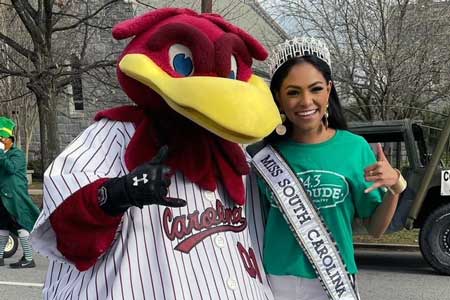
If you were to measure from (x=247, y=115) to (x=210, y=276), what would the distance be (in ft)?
1.70

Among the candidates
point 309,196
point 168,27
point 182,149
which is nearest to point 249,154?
Result: point 309,196

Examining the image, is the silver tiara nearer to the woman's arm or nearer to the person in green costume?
the woman's arm

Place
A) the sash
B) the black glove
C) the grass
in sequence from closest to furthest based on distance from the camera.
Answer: the black glove < the sash < the grass

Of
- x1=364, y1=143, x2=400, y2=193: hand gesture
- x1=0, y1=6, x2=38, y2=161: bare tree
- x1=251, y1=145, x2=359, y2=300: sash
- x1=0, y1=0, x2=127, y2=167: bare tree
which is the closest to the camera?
x1=364, y1=143, x2=400, y2=193: hand gesture

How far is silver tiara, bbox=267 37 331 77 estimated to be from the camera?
220 cm

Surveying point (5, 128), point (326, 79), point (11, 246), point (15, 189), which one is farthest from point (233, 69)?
point (11, 246)

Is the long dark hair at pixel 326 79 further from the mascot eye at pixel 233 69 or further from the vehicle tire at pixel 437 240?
the vehicle tire at pixel 437 240

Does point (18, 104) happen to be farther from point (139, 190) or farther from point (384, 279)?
point (139, 190)

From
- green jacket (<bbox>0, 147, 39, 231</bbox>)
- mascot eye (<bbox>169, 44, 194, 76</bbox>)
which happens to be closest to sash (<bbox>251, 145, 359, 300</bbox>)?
mascot eye (<bbox>169, 44, 194, 76</bbox>)

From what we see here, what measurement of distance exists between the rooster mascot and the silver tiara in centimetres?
21

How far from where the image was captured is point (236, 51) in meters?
2.01

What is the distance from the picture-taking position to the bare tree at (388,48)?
971 centimetres

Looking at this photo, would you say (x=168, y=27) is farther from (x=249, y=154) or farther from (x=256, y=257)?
(x=256, y=257)

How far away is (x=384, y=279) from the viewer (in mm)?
6895
